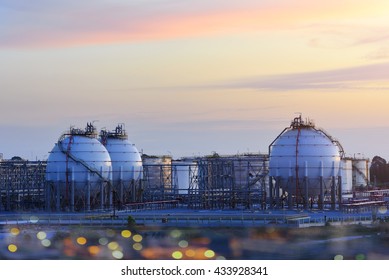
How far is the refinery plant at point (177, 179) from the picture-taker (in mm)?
85438

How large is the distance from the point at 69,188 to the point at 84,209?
224cm

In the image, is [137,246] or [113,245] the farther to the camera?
[113,245]

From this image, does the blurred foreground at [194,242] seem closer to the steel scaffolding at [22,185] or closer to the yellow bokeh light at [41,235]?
the yellow bokeh light at [41,235]

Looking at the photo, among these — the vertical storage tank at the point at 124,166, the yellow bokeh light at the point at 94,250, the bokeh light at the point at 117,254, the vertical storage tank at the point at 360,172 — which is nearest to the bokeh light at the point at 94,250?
the yellow bokeh light at the point at 94,250

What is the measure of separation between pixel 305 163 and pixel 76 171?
1967cm

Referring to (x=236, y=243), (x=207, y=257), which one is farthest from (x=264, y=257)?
(x=236, y=243)

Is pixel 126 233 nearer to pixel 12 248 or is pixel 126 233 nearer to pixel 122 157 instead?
pixel 12 248

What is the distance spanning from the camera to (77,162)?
87000 millimetres

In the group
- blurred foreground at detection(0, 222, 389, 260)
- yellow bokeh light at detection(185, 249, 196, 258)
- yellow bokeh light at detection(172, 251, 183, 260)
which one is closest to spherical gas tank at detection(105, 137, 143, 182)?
blurred foreground at detection(0, 222, 389, 260)

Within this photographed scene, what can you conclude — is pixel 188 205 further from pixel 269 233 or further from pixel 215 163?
pixel 269 233

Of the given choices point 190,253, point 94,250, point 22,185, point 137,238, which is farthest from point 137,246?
point 22,185

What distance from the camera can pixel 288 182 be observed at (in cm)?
8581

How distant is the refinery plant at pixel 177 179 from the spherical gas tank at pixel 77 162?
86mm

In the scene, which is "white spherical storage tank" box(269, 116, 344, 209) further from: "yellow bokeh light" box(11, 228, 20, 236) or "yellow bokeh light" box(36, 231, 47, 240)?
"yellow bokeh light" box(36, 231, 47, 240)
